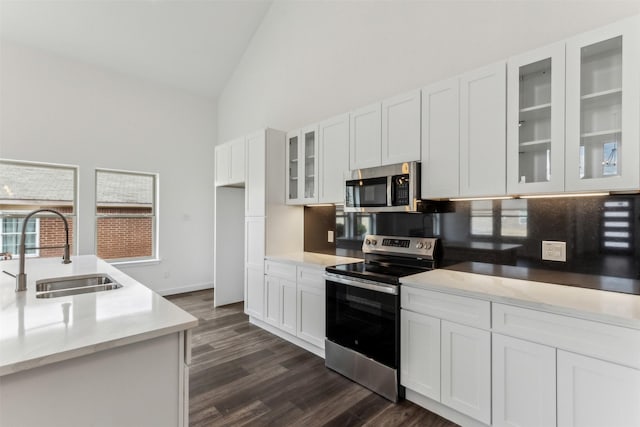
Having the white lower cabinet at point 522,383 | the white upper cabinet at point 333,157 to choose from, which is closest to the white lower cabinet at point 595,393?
the white lower cabinet at point 522,383

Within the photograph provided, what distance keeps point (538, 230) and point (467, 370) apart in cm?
107

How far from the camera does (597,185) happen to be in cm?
170

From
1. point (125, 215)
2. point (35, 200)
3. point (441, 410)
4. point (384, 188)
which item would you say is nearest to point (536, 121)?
point (384, 188)

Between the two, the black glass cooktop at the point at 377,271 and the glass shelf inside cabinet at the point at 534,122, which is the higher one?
the glass shelf inside cabinet at the point at 534,122

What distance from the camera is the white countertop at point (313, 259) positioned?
3.05m

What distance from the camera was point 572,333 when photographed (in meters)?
1.54

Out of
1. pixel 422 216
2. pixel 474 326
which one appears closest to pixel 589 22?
pixel 422 216

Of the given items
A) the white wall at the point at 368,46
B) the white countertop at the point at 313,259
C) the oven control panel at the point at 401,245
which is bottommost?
the white countertop at the point at 313,259

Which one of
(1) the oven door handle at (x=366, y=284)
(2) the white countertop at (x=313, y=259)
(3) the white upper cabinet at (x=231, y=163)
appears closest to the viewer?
(1) the oven door handle at (x=366, y=284)

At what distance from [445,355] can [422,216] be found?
1172mm

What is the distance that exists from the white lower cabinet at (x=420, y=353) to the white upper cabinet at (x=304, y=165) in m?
1.66

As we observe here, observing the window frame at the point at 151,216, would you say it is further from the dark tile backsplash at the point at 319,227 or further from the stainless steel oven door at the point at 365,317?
the stainless steel oven door at the point at 365,317

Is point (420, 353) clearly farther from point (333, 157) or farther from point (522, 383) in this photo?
point (333, 157)

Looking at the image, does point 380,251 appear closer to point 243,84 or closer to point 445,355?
point 445,355
